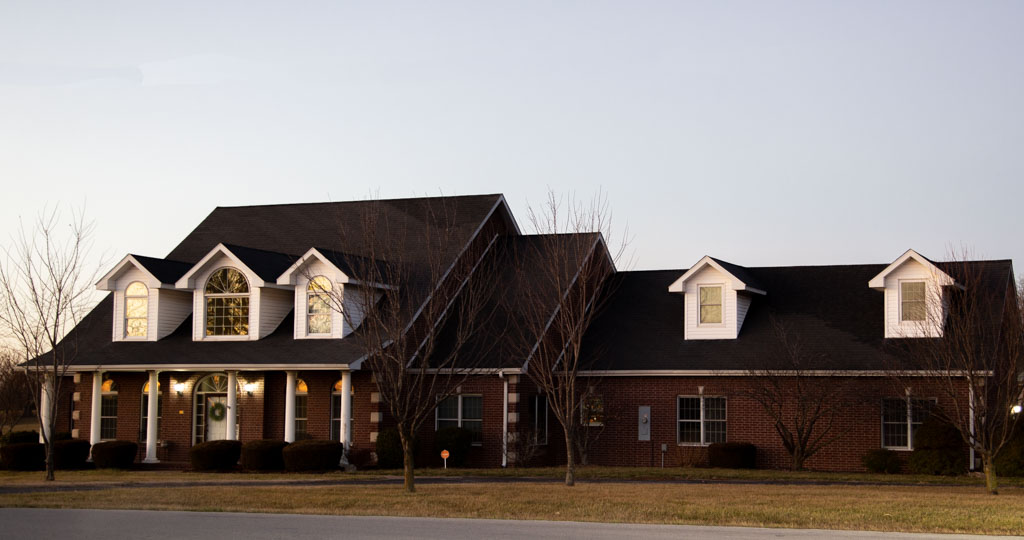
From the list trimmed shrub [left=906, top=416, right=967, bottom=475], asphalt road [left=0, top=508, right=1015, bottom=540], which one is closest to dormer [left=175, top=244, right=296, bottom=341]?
asphalt road [left=0, top=508, right=1015, bottom=540]

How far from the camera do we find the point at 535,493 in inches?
893

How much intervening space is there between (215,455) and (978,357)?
20.3 meters

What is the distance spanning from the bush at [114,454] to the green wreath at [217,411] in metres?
2.42

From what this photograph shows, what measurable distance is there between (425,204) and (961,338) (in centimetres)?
1899

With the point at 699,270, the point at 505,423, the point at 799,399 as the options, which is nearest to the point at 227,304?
the point at 505,423

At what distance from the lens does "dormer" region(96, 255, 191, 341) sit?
35.7 m

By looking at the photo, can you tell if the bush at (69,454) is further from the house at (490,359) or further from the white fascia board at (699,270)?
the white fascia board at (699,270)

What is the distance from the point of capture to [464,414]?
114ft

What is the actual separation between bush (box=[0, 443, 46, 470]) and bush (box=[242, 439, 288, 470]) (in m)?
6.69

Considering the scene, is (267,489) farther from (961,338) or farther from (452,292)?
(961,338)

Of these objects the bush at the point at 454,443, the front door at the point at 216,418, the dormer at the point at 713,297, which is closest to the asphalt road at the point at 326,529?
the bush at the point at 454,443

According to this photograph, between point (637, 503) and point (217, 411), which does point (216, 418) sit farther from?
point (637, 503)

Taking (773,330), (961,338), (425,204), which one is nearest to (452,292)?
(425,204)

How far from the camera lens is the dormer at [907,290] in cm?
3253
